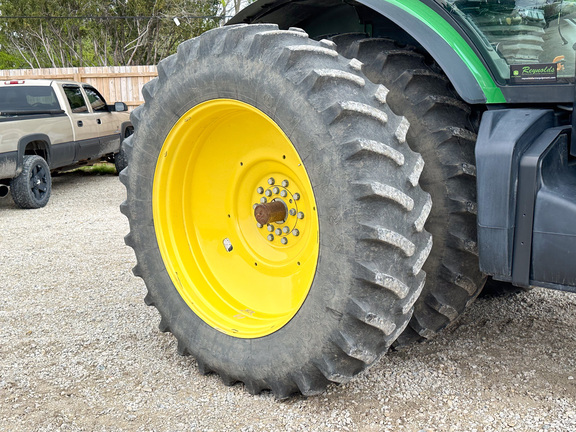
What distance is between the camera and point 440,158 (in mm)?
2586

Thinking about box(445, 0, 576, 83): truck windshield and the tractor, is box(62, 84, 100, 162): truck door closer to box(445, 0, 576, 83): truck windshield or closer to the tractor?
the tractor

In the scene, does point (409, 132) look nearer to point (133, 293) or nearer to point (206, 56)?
point (206, 56)

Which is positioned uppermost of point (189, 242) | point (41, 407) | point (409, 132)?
point (409, 132)

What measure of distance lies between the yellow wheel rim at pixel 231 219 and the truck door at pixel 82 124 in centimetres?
713

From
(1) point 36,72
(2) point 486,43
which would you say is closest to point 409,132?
(2) point 486,43

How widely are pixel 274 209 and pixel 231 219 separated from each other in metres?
0.39

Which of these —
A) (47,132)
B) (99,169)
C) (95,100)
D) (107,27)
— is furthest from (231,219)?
(107,27)

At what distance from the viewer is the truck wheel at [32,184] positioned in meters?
7.93

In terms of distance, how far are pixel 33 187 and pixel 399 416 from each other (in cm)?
703

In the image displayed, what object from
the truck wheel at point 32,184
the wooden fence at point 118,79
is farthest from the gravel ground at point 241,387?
the wooden fence at point 118,79

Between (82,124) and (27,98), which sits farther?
(82,124)

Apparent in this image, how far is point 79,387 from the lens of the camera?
2883 millimetres

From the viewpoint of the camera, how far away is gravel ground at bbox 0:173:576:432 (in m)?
2.48

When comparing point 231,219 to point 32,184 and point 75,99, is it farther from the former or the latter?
point 75,99
